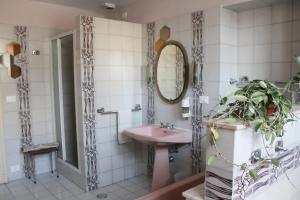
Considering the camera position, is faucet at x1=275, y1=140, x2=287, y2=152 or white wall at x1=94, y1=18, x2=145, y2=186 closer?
faucet at x1=275, y1=140, x2=287, y2=152

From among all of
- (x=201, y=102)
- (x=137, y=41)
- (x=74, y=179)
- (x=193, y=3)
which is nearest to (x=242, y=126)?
(x=201, y=102)

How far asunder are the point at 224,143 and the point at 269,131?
0.81ft

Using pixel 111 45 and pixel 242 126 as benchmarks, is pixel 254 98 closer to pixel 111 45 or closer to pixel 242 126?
pixel 242 126

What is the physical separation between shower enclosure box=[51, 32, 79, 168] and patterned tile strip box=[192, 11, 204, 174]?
1512 mm

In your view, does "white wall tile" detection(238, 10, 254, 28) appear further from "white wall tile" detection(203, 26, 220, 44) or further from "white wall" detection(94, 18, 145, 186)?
"white wall" detection(94, 18, 145, 186)

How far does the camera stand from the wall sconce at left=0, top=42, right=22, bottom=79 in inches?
126

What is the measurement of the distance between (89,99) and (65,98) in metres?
0.72

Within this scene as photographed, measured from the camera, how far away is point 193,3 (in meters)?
2.64

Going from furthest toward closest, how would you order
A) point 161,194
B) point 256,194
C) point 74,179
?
point 74,179 < point 161,194 < point 256,194

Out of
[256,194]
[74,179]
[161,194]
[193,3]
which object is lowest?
[74,179]

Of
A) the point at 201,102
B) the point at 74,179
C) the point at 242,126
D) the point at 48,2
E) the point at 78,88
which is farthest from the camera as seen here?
the point at 48,2

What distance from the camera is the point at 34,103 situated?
347cm

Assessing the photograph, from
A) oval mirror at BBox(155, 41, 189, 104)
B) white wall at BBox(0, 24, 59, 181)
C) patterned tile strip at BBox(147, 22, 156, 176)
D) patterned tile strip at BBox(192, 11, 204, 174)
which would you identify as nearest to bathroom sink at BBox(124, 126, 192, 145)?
patterned tile strip at BBox(192, 11, 204, 174)

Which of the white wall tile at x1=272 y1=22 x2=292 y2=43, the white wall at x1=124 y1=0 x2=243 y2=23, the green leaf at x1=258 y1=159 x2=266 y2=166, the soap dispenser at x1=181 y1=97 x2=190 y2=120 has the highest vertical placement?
the white wall at x1=124 y1=0 x2=243 y2=23
